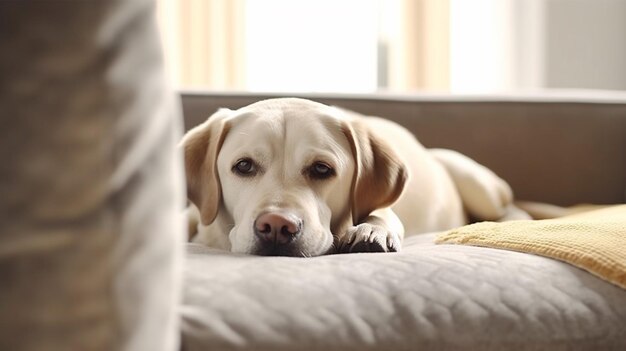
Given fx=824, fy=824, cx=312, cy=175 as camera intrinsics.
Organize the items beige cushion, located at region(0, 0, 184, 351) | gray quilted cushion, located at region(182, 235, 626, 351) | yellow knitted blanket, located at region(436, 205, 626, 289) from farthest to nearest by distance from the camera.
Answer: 1. yellow knitted blanket, located at region(436, 205, 626, 289)
2. gray quilted cushion, located at region(182, 235, 626, 351)
3. beige cushion, located at region(0, 0, 184, 351)

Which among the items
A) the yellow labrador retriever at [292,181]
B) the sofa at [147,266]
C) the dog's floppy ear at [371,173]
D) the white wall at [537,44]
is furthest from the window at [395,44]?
the sofa at [147,266]

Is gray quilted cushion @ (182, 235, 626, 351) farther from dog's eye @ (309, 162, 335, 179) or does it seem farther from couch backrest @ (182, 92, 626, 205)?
couch backrest @ (182, 92, 626, 205)

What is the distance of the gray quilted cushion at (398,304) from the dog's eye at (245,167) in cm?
32

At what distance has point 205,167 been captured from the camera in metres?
1.85

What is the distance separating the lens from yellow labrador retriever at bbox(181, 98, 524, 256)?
1.63 meters

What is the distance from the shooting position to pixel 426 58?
14.7ft

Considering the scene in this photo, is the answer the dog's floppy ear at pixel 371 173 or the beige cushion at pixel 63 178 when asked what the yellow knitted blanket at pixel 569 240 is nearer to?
the dog's floppy ear at pixel 371 173

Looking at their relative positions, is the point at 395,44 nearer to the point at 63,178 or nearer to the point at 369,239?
the point at 369,239

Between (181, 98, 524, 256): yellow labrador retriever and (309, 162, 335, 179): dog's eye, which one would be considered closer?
(181, 98, 524, 256): yellow labrador retriever

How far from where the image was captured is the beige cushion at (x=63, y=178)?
2.95ft

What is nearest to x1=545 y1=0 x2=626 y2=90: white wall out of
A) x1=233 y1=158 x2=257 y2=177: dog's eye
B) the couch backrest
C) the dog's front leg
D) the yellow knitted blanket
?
the couch backrest

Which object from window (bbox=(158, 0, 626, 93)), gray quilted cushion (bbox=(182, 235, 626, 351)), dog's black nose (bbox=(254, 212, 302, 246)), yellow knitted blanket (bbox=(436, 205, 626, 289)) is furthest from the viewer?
window (bbox=(158, 0, 626, 93))

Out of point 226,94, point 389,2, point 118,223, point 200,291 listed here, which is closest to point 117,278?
point 118,223

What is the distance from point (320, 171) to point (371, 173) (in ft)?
0.52
